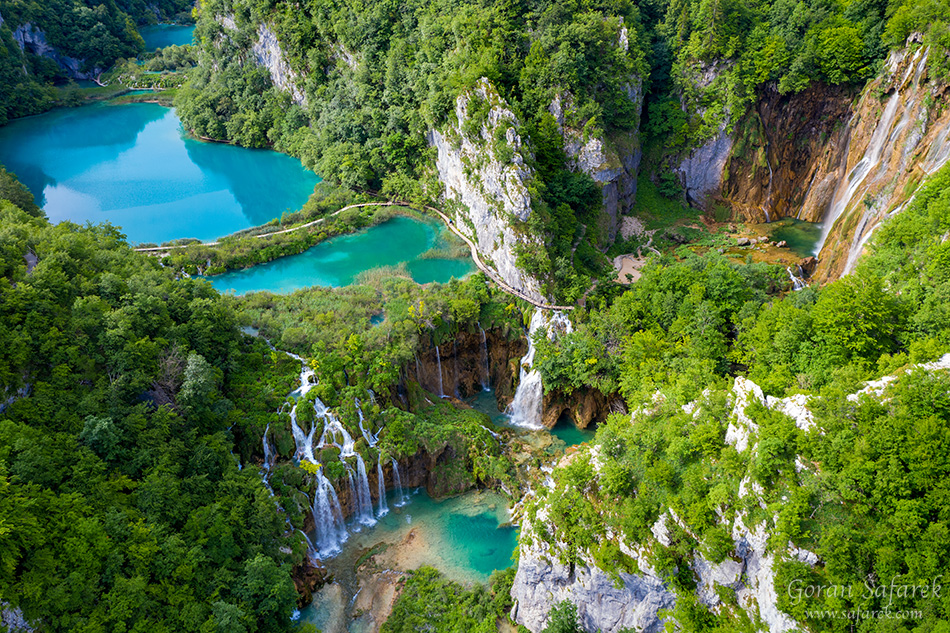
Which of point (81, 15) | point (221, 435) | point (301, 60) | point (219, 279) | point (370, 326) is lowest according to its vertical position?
point (221, 435)

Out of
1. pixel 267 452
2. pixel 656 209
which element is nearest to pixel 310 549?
pixel 267 452

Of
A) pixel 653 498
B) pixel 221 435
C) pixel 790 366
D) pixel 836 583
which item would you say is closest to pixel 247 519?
pixel 221 435

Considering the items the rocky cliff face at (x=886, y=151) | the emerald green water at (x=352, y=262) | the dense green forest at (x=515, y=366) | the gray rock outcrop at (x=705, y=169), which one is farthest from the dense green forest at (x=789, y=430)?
the gray rock outcrop at (x=705, y=169)

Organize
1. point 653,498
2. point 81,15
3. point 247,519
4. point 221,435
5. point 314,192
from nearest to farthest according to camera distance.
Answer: point 653,498
point 247,519
point 221,435
point 314,192
point 81,15

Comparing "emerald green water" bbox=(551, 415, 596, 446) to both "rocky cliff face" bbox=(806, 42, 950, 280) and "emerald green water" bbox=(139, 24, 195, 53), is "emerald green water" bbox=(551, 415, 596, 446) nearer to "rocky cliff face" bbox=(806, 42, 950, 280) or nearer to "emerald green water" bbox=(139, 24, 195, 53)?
"rocky cliff face" bbox=(806, 42, 950, 280)

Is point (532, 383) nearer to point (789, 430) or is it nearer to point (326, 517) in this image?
point (326, 517)

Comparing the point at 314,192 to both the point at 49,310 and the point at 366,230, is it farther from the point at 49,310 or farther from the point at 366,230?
the point at 49,310

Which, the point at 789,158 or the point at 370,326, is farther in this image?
the point at 789,158

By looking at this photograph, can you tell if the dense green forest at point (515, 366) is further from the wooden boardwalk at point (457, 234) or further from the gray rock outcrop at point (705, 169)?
the gray rock outcrop at point (705, 169)
